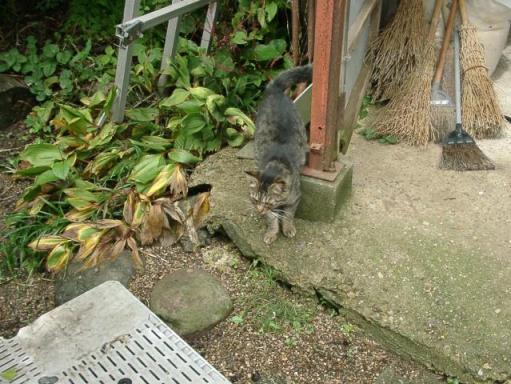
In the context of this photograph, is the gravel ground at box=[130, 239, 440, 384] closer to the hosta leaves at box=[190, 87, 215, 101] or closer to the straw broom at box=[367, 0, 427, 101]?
the hosta leaves at box=[190, 87, 215, 101]

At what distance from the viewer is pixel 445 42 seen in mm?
4109

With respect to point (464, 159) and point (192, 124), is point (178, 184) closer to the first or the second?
point (192, 124)

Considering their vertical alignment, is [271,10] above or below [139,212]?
above

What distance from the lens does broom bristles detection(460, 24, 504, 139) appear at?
13.0 feet

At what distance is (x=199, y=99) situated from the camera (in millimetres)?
3863

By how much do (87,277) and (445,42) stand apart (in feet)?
9.62

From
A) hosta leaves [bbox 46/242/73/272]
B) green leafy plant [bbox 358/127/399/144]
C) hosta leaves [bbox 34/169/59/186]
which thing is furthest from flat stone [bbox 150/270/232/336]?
green leafy plant [bbox 358/127/399/144]

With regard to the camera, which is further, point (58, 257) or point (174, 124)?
point (174, 124)

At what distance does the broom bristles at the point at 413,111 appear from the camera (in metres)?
3.93

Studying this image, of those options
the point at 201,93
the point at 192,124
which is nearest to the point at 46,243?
the point at 192,124

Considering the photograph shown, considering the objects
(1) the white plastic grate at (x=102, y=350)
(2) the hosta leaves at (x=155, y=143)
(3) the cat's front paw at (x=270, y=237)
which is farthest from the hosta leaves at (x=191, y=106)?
(1) the white plastic grate at (x=102, y=350)

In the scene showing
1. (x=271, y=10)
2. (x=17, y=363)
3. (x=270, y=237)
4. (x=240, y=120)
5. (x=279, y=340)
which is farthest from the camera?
(x=271, y=10)

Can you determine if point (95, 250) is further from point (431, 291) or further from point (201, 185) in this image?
point (431, 291)

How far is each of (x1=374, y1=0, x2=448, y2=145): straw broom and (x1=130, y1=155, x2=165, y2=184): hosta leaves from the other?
1550 mm
